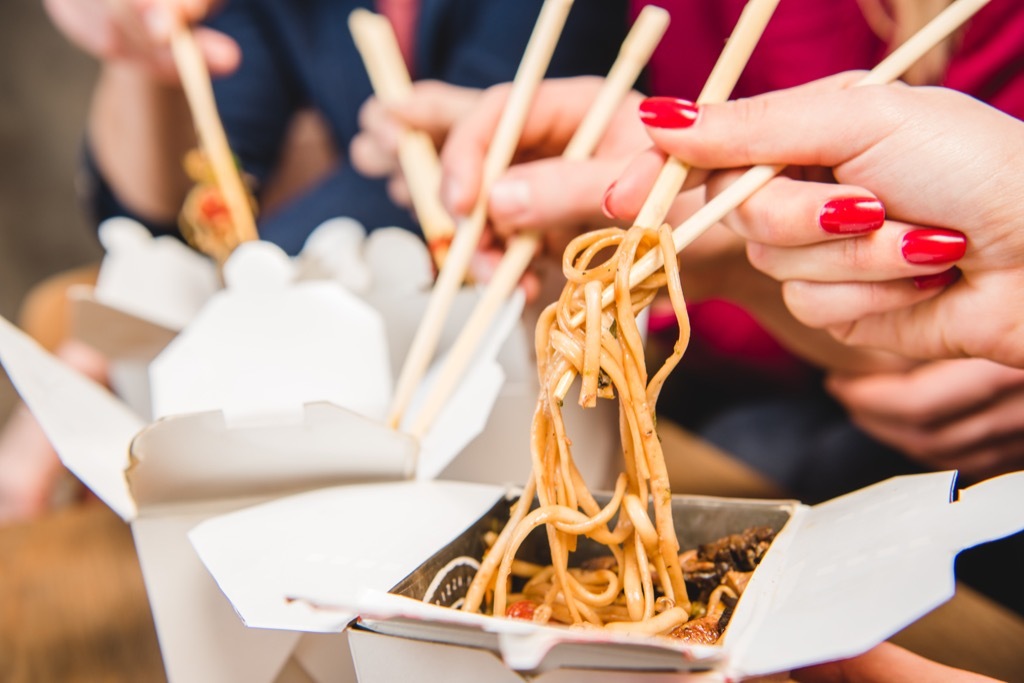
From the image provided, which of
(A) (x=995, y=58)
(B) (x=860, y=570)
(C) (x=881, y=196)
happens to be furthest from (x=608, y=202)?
(A) (x=995, y=58)

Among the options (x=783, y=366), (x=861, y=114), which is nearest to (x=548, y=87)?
(x=861, y=114)

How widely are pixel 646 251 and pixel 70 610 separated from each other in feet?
2.10

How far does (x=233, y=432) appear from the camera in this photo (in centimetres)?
49

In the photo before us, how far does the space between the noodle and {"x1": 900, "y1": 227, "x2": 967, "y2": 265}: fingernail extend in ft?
0.57

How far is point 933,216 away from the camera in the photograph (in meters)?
0.47

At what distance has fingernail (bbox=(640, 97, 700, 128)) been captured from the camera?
1.64ft

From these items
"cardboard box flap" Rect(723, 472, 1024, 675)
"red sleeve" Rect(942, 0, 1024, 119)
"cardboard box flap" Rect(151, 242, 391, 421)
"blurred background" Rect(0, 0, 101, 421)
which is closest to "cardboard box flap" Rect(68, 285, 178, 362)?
"cardboard box flap" Rect(151, 242, 391, 421)

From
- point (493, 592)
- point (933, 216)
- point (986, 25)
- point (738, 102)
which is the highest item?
point (986, 25)

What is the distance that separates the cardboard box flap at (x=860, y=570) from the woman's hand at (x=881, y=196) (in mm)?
154

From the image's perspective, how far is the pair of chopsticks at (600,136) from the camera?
502 millimetres

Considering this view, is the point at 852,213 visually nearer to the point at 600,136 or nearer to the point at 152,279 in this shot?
the point at 600,136

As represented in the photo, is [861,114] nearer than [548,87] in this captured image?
Yes

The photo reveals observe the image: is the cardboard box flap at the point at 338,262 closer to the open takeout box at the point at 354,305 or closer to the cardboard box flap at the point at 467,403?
the open takeout box at the point at 354,305

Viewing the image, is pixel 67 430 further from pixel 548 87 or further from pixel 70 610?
pixel 548 87
